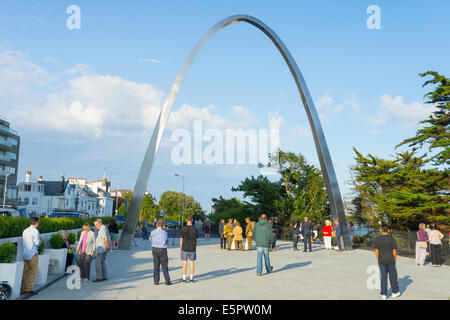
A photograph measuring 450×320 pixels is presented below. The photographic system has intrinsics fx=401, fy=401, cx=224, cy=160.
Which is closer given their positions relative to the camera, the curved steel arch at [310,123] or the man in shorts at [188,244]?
the man in shorts at [188,244]

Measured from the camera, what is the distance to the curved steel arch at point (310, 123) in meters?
24.0

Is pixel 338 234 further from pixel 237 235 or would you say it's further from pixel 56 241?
pixel 56 241

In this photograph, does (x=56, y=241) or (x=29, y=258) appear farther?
(x=56, y=241)

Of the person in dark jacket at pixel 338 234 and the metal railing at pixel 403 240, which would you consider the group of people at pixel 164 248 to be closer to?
the metal railing at pixel 403 240

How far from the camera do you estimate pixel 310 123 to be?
2916 centimetres

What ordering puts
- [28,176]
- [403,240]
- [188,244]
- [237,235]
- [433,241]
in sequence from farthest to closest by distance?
1. [28,176]
2. [403,240]
3. [237,235]
4. [433,241]
5. [188,244]

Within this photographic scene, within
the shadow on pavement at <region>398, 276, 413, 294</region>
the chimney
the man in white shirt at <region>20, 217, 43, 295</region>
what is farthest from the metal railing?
the chimney

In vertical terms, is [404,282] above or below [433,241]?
below

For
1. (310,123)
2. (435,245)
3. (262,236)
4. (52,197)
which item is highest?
(310,123)

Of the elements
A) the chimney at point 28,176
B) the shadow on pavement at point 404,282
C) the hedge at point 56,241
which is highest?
the chimney at point 28,176

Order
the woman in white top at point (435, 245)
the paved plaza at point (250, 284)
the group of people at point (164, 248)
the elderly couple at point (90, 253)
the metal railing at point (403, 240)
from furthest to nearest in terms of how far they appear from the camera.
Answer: the metal railing at point (403, 240) < the woman in white top at point (435, 245) < the elderly couple at point (90, 253) < the group of people at point (164, 248) < the paved plaza at point (250, 284)

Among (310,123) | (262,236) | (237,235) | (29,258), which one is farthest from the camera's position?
(310,123)

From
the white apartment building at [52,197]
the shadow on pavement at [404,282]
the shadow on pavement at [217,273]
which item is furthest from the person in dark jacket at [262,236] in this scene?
the white apartment building at [52,197]

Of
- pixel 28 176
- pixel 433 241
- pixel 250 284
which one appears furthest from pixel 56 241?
pixel 28 176
